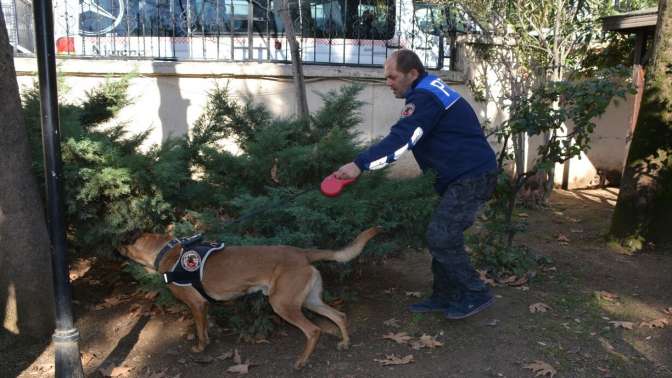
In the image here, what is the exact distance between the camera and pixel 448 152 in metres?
4.26

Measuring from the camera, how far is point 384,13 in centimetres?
885

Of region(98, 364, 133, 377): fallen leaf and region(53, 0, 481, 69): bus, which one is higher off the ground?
region(53, 0, 481, 69): bus

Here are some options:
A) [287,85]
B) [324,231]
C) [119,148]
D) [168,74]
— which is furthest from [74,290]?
[287,85]

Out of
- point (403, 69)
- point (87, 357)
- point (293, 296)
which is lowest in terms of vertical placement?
point (87, 357)

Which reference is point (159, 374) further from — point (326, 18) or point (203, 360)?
point (326, 18)

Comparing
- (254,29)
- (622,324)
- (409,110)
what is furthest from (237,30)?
(622,324)

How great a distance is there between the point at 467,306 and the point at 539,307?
74 cm

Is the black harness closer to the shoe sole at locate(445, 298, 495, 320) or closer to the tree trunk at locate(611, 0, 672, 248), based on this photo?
the shoe sole at locate(445, 298, 495, 320)

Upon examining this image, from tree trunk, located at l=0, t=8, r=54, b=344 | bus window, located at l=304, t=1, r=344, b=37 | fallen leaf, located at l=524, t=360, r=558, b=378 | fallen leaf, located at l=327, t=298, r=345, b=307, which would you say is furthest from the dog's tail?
bus window, located at l=304, t=1, r=344, b=37

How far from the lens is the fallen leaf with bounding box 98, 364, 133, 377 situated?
4.08m

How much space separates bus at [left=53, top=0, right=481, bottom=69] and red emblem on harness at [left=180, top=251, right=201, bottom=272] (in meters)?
4.81

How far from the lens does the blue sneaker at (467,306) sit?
4477mm

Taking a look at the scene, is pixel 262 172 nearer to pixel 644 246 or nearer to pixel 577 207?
pixel 644 246

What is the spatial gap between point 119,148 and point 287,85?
3335 mm
